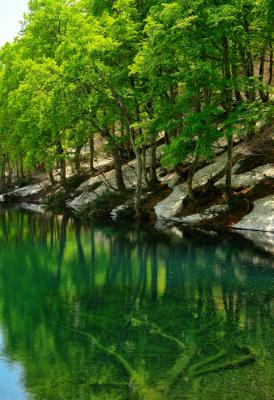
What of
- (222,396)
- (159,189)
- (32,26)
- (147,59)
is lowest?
(222,396)

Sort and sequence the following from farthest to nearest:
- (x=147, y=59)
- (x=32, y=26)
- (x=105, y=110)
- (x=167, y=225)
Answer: (x=32, y=26) < (x=105, y=110) < (x=167, y=225) < (x=147, y=59)

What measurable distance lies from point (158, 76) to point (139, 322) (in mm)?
18446

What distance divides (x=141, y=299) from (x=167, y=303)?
40.8 inches

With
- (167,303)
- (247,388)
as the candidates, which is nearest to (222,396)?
(247,388)

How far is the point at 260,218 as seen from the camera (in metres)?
26.1

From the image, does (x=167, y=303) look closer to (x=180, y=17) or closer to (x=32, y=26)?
(x=180, y=17)

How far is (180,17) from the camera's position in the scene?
24266 millimetres

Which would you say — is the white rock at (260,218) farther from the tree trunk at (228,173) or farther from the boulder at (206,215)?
the tree trunk at (228,173)

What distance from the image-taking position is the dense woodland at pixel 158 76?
24781 mm

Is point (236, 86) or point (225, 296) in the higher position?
point (236, 86)

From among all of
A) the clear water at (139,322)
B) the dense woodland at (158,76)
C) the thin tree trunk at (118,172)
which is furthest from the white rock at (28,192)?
the clear water at (139,322)

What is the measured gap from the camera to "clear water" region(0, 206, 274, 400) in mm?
9172

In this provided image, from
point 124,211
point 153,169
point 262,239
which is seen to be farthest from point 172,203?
point 262,239

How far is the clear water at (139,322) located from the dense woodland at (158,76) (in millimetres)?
7020
